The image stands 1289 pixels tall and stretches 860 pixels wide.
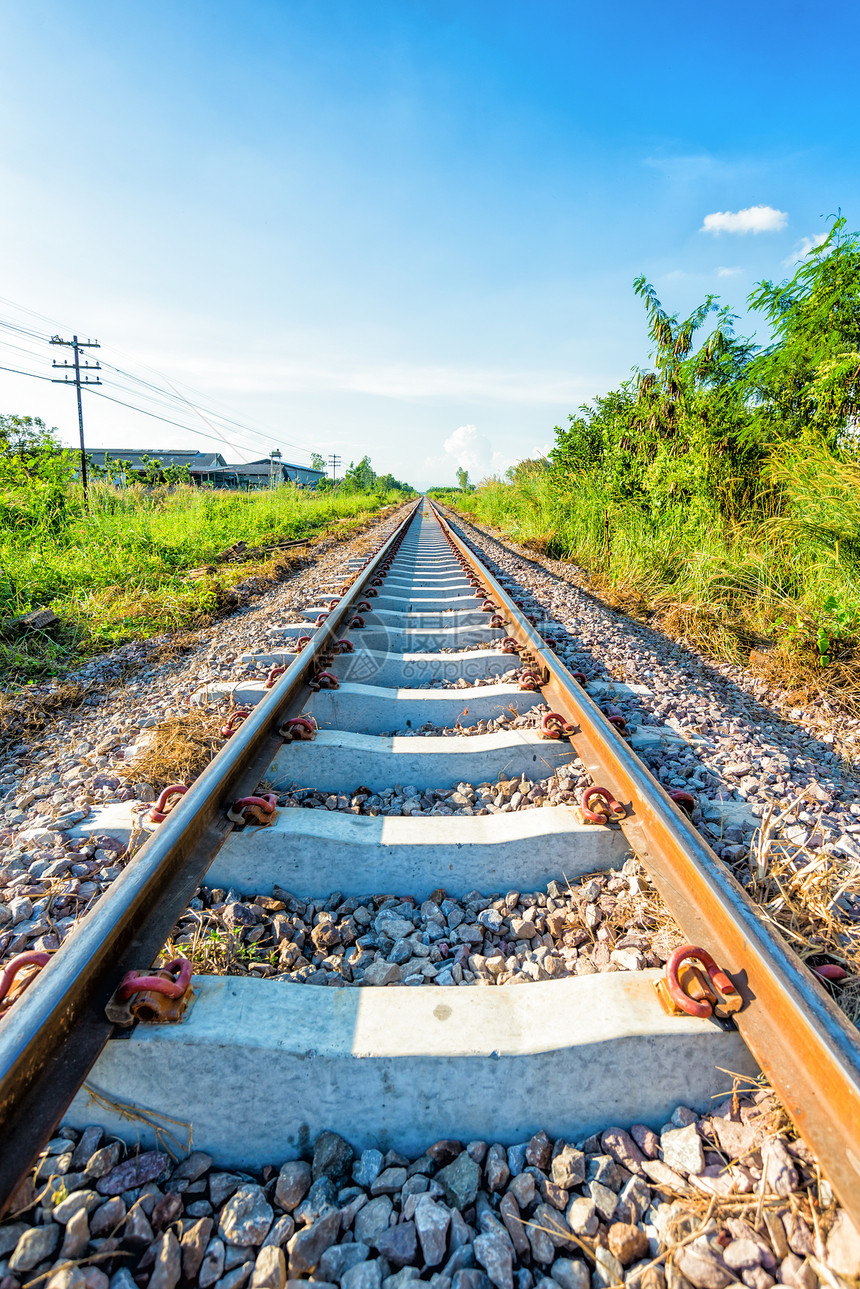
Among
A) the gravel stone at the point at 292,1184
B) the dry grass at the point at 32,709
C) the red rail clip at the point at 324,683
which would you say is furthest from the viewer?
the dry grass at the point at 32,709

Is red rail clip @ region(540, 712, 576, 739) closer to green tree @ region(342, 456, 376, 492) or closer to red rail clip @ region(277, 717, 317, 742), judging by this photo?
red rail clip @ region(277, 717, 317, 742)

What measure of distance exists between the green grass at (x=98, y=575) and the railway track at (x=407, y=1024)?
2893mm

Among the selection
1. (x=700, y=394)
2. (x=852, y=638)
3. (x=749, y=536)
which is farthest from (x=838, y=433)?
(x=852, y=638)

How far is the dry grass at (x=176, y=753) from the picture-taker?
7.01ft

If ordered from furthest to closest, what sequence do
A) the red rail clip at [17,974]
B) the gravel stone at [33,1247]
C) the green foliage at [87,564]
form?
Answer: 1. the green foliage at [87,564]
2. the red rail clip at [17,974]
3. the gravel stone at [33,1247]

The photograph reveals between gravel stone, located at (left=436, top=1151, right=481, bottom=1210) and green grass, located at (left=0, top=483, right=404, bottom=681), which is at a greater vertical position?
green grass, located at (left=0, top=483, right=404, bottom=681)

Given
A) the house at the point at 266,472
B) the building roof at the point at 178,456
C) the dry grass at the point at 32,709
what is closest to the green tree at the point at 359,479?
the house at the point at 266,472

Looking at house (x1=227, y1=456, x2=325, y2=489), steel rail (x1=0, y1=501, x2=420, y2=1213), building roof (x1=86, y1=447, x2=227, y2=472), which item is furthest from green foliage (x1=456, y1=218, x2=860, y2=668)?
building roof (x1=86, y1=447, x2=227, y2=472)

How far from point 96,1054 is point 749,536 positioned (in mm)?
5389

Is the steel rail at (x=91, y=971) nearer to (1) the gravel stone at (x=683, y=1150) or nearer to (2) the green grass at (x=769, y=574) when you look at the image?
(1) the gravel stone at (x=683, y=1150)

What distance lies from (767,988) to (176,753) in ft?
6.43

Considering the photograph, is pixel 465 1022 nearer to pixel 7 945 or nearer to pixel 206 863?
pixel 206 863

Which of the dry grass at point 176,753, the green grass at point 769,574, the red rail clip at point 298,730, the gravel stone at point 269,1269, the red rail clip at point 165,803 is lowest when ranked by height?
the gravel stone at point 269,1269

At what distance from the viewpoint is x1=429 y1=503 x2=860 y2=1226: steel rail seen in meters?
0.90
